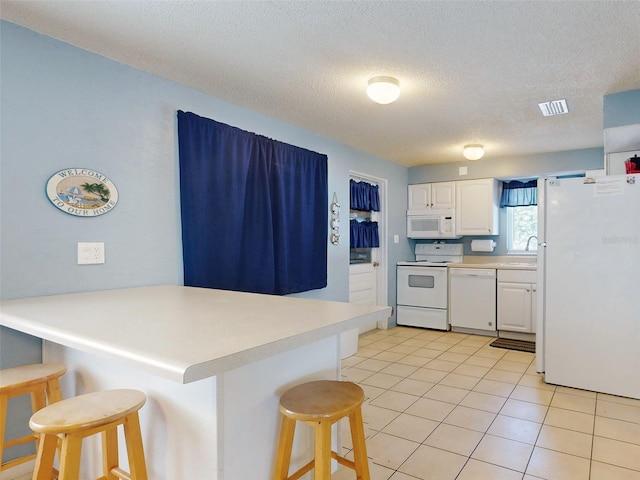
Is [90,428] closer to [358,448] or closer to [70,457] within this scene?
[70,457]

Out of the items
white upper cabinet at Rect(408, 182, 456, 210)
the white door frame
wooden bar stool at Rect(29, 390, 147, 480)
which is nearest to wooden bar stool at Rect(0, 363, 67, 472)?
wooden bar stool at Rect(29, 390, 147, 480)

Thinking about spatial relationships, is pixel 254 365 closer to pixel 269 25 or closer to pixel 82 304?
pixel 82 304

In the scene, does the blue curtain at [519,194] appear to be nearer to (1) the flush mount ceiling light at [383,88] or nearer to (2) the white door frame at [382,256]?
(2) the white door frame at [382,256]

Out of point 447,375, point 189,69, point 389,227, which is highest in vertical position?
point 189,69

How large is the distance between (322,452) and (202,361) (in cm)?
62

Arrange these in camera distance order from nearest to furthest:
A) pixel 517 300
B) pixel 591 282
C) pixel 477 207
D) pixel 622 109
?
pixel 622 109 → pixel 591 282 → pixel 517 300 → pixel 477 207

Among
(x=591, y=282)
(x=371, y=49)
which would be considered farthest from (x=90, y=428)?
(x=591, y=282)

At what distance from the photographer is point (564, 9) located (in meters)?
1.78

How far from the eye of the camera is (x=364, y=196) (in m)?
4.79

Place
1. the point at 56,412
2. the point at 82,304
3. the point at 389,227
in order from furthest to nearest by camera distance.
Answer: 1. the point at 389,227
2. the point at 82,304
3. the point at 56,412

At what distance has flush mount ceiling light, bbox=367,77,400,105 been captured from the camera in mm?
2508

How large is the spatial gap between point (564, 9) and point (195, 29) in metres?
1.75

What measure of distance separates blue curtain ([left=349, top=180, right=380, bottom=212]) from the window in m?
1.85

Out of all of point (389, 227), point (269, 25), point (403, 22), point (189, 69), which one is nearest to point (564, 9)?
point (403, 22)
